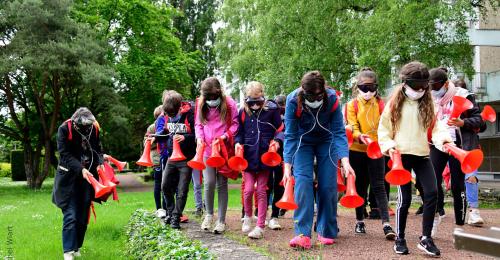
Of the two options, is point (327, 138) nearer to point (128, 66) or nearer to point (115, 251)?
point (115, 251)

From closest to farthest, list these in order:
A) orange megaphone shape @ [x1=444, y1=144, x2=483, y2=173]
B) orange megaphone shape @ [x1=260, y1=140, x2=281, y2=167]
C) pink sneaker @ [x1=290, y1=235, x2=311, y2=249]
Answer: orange megaphone shape @ [x1=444, y1=144, x2=483, y2=173]
pink sneaker @ [x1=290, y1=235, x2=311, y2=249]
orange megaphone shape @ [x1=260, y1=140, x2=281, y2=167]

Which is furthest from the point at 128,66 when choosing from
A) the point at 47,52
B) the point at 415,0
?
Result: the point at 415,0

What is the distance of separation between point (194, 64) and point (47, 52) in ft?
34.3

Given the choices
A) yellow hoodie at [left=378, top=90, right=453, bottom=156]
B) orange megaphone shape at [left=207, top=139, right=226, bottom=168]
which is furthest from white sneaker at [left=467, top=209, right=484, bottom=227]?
orange megaphone shape at [left=207, top=139, right=226, bottom=168]

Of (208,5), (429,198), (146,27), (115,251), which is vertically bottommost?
(115,251)

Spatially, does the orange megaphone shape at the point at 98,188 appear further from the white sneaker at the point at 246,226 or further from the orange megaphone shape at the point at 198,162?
the white sneaker at the point at 246,226

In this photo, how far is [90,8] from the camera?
96.6ft

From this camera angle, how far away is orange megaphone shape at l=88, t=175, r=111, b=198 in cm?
612

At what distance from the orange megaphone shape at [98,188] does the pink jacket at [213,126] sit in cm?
131

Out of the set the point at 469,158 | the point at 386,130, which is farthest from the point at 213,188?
the point at 469,158

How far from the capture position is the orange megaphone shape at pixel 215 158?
6.55 m

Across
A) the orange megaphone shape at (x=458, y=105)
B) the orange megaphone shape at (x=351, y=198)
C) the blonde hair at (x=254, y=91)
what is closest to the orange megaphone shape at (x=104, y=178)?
the blonde hair at (x=254, y=91)

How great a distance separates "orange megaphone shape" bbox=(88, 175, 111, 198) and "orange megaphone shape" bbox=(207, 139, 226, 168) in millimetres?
1236

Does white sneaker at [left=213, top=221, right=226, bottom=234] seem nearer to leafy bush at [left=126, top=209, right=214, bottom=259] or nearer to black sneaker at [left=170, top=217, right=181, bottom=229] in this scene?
leafy bush at [left=126, top=209, right=214, bottom=259]
